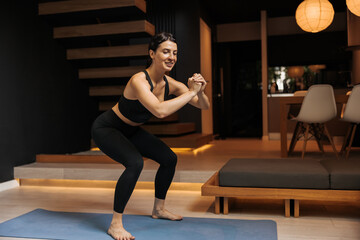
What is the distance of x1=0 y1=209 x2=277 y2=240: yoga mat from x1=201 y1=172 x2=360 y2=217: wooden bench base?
7.4 inches

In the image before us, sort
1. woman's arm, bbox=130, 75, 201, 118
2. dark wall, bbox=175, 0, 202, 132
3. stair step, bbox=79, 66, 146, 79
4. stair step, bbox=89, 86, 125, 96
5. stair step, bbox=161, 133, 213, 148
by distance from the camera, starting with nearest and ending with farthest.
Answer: woman's arm, bbox=130, 75, 201, 118, stair step, bbox=79, 66, 146, 79, stair step, bbox=89, 86, 125, 96, stair step, bbox=161, 133, 213, 148, dark wall, bbox=175, 0, 202, 132

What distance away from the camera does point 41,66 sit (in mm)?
4805

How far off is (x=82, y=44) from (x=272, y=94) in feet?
13.9

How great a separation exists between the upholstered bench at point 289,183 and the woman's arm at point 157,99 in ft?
2.69

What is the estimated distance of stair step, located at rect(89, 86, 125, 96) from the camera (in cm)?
558

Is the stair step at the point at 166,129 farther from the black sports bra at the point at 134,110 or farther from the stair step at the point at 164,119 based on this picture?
the black sports bra at the point at 134,110

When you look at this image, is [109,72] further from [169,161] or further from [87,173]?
[169,161]

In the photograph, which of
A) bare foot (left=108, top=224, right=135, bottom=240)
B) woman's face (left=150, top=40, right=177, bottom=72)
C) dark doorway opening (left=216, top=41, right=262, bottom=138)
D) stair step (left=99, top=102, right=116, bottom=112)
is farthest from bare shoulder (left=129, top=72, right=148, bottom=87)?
dark doorway opening (left=216, top=41, right=262, bottom=138)

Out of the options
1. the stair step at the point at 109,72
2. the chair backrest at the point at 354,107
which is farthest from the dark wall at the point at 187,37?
the chair backrest at the point at 354,107

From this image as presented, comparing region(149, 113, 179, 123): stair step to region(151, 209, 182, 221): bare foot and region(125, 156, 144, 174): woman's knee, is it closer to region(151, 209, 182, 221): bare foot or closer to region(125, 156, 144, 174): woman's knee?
region(151, 209, 182, 221): bare foot

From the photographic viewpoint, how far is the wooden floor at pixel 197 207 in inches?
96.6

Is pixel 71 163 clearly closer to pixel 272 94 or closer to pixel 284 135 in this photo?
pixel 284 135

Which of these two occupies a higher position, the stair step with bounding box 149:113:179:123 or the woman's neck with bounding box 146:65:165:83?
the woman's neck with bounding box 146:65:165:83

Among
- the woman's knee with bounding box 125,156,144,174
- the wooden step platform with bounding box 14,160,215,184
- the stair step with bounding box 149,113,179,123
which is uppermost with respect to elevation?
the stair step with bounding box 149,113,179,123
